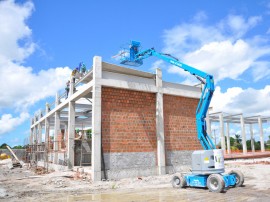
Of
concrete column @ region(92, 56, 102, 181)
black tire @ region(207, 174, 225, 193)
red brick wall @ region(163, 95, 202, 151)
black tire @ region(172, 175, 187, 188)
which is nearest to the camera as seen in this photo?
black tire @ region(207, 174, 225, 193)

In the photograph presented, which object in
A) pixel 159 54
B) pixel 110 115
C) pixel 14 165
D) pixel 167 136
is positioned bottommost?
pixel 14 165

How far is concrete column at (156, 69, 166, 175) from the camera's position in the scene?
54.7ft

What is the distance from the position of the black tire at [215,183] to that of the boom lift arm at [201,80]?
5.23 ft

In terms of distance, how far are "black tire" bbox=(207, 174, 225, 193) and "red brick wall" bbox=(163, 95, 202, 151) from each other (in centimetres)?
711

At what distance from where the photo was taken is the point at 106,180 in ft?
46.9

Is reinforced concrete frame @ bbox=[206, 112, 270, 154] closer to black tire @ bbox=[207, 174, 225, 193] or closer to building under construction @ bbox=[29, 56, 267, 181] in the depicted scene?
building under construction @ bbox=[29, 56, 267, 181]

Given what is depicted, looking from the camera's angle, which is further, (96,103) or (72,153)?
(72,153)

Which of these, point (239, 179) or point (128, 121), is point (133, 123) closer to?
point (128, 121)

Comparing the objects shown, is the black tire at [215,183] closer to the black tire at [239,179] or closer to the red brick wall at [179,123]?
the black tire at [239,179]

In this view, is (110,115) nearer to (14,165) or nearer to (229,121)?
(14,165)

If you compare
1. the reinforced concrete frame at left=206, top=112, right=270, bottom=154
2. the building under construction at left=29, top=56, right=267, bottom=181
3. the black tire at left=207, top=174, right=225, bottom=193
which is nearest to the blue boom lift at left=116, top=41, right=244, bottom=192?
the black tire at left=207, top=174, right=225, bottom=193

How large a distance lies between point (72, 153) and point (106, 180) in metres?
5.44

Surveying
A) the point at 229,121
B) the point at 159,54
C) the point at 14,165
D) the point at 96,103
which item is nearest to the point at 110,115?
the point at 96,103

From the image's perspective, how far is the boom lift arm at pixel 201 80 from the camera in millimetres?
11750
